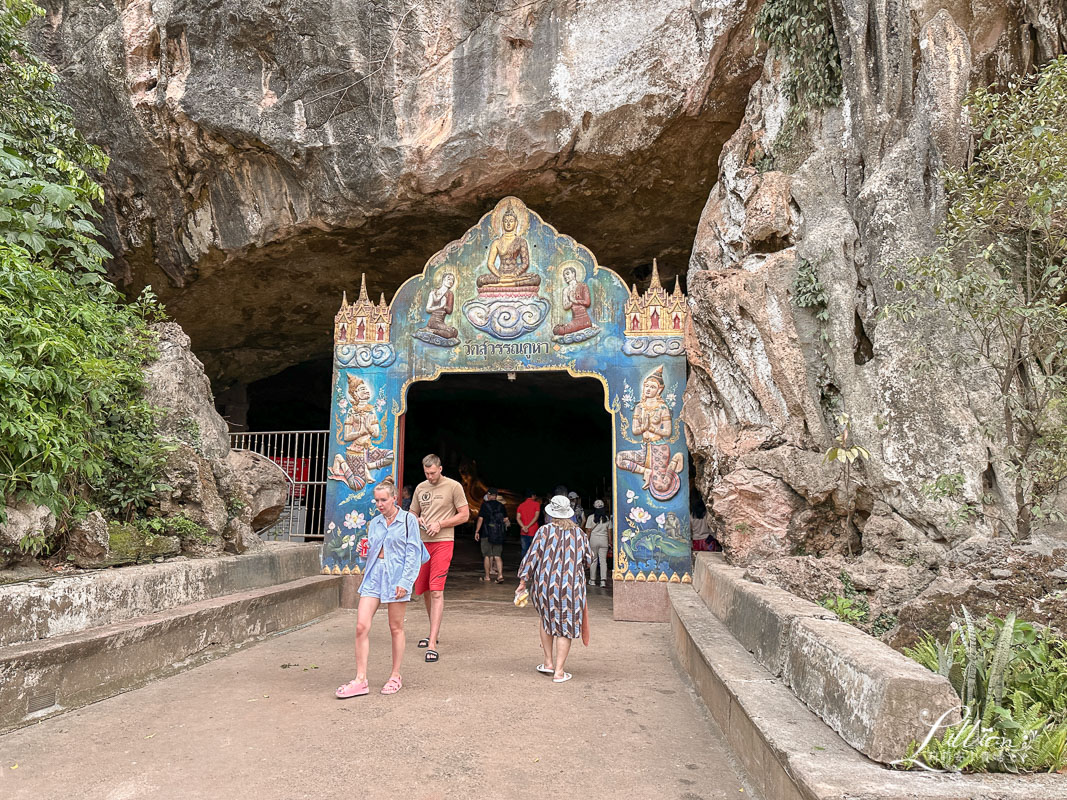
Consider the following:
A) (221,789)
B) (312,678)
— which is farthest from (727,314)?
(221,789)

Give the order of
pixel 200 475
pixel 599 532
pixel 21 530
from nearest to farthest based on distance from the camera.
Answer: pixel 21 530 < pixel 200 475 < pixel 599 532

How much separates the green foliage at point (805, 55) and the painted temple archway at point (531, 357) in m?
2.41

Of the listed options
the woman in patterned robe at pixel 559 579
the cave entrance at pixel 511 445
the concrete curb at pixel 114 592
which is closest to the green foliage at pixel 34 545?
the concrete curb at pixel 114 592

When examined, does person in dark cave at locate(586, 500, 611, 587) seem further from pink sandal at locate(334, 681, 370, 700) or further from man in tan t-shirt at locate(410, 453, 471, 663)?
pink sandal at locate(334, 681, 370, 700)

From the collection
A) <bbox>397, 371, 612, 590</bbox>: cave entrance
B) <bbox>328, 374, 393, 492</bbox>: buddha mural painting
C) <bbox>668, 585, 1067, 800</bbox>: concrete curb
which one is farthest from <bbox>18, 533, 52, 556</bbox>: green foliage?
<bbox>397, 371, 612, 590</bbox>: cave entrance

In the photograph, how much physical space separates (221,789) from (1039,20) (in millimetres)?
7982

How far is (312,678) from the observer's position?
507 centimetres

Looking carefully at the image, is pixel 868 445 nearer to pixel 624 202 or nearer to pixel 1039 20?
pixel 1039 20

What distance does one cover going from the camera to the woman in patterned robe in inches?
196

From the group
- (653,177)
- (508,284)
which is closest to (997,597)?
(508,284)

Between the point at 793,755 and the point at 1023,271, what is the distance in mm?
4608

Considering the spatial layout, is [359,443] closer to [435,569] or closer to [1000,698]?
[435,569]

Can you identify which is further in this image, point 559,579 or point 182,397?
point 182,397

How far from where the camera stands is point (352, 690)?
4477 mm
